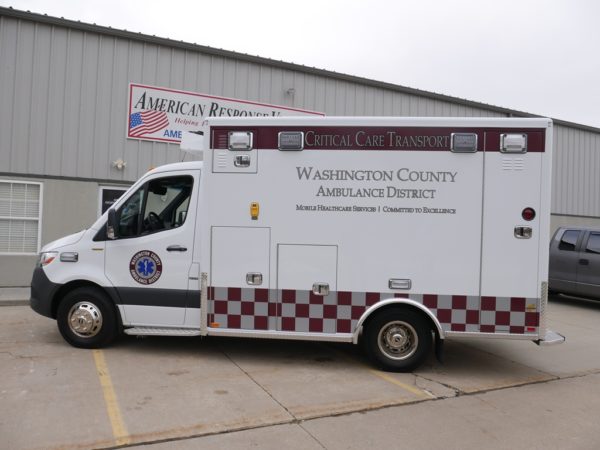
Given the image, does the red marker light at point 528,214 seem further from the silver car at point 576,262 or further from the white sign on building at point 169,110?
the white sign on building at point 169,110

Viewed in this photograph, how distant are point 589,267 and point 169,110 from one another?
970 centimetres

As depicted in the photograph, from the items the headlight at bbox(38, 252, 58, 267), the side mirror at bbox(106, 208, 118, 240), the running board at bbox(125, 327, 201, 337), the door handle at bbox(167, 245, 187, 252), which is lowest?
the running board at bbox(125, 327, 201, 337)

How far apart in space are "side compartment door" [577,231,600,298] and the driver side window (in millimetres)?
8722

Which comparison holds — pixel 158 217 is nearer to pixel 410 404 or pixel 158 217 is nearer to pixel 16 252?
pixel 410 404

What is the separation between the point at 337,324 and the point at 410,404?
44.9 inches

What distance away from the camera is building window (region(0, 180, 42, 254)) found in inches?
400

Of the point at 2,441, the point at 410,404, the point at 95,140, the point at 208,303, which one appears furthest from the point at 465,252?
the point at 95,140

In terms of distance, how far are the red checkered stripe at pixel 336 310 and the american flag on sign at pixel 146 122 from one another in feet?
22.5

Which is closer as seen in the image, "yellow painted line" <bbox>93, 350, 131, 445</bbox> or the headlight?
"yellow painted line" <bbox>93, 350, 131, 445</bbox>

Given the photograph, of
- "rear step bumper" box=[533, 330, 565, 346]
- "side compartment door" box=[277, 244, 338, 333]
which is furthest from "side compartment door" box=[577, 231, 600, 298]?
"side compartment door" box=[277, 244, 338, 333]

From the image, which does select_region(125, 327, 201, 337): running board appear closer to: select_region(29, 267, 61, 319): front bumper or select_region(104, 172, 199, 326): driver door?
select_region(104, 172, 199, 326): driver door

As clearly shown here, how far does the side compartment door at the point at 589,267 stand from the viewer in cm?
1027

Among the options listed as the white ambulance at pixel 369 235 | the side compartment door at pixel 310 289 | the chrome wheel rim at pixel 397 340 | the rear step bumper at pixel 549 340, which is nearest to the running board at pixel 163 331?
the white ambulance at pixel 369 235

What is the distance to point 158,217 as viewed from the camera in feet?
18.9
